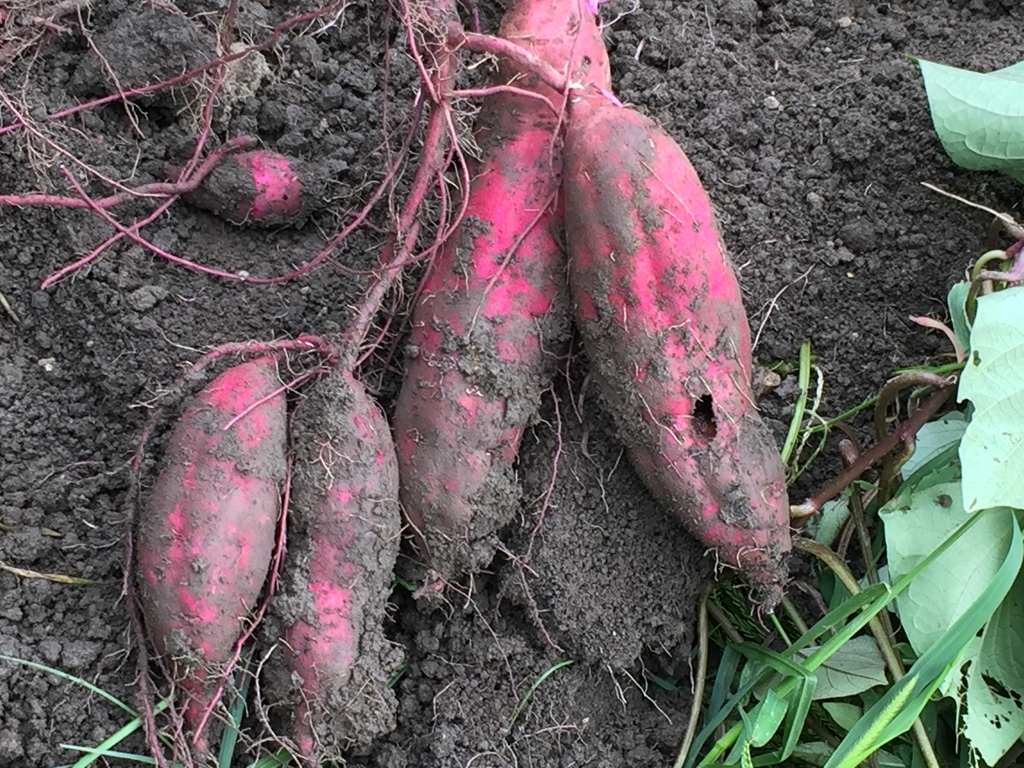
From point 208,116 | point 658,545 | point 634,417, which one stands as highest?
point 208,116

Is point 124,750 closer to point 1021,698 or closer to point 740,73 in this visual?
point 1021,698

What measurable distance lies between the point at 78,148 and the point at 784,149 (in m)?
0.89

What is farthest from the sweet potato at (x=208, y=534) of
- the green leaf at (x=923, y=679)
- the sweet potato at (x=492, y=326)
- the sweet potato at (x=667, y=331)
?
the green leaf at (x=923, y=679)

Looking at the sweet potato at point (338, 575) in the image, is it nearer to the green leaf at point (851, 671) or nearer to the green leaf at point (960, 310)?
the green leaf at point (851, 671)

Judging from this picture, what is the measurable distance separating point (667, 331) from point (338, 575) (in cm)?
44

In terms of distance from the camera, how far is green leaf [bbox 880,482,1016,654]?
103 centimetres

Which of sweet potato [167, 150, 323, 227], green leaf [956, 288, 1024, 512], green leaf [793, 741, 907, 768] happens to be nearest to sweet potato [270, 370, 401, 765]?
sweet potato [167, 150, 323, 227]

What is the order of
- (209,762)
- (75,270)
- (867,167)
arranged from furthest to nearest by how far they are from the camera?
(867,167), (75,270), (209,762)

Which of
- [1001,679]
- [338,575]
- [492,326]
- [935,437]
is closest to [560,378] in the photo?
[492,326]

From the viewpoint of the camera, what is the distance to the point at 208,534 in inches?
38.7

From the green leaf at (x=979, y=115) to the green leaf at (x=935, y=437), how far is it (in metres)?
0.32

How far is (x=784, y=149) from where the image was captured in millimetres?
1253

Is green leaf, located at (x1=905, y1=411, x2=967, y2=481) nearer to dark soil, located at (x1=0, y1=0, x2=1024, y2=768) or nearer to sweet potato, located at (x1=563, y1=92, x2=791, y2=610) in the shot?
dark soil, located at (x1=0, y1=0, x2=1024, y2=768)

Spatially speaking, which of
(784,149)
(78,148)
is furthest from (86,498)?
(784,149)
